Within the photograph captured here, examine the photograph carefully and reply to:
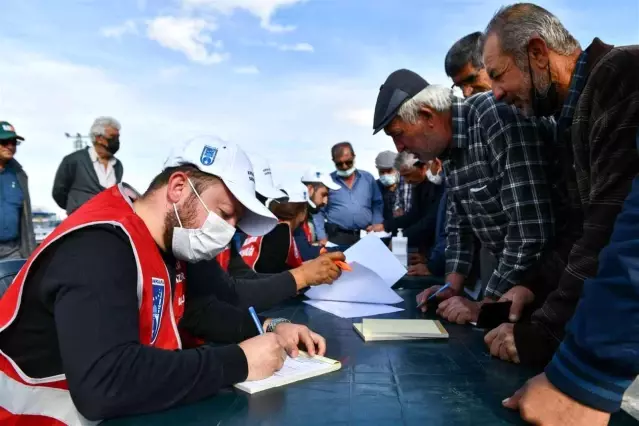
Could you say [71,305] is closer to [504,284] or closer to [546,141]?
[504,284]

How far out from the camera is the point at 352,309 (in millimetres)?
1887

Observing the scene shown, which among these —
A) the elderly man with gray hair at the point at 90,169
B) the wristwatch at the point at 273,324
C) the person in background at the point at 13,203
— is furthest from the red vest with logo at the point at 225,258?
the elderly man with gray hair at the point at 90,169

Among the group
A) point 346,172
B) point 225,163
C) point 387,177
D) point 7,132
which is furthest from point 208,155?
point 387,177

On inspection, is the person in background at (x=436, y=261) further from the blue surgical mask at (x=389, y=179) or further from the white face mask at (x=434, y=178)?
the blue surgical mask at (x=389, y=179)

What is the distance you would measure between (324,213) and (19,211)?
294 centimetres

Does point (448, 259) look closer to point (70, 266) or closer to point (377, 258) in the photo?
point (377, 258)

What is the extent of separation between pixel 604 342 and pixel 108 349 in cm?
84

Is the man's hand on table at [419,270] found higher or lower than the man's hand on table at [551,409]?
lower

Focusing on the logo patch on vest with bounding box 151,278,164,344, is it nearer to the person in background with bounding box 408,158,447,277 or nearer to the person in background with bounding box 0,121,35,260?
the person in background with bounding box 408,158,447,277

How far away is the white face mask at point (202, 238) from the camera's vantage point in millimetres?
1343

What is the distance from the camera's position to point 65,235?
1050 mm

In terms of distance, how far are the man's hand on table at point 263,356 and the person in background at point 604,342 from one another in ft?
1.89

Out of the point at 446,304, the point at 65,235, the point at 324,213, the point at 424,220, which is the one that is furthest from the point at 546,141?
the point at 324,213

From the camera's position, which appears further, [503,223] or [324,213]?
[324,213]
